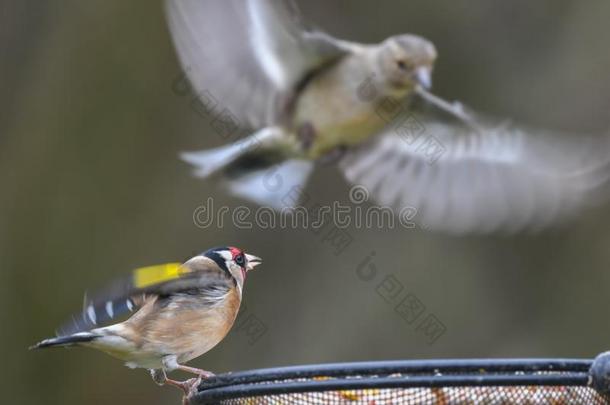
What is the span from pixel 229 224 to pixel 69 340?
3908 mm

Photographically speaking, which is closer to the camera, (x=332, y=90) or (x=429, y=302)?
(x=332, y=90)

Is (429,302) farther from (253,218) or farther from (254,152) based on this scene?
(254,152)

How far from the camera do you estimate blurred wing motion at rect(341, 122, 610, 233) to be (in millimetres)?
5762

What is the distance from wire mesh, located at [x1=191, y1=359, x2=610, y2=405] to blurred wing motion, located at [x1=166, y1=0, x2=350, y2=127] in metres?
2.28

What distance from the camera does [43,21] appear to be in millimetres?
7816

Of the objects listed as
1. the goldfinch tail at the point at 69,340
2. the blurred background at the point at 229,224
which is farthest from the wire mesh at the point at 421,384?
the blurred background at the point at 229,224

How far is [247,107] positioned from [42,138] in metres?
2.64

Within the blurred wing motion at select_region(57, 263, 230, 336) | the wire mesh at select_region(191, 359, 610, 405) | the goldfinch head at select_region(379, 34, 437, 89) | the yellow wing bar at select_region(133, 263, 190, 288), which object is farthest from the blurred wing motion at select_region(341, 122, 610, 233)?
the wire mesh at select_region(191, 359, 610, 405)

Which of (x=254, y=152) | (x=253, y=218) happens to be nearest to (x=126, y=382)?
(x=253, y=218)

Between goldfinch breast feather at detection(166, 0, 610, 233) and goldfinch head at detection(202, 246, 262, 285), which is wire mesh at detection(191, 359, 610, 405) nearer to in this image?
goldfinch head at detection(202, 246, 262, 285)

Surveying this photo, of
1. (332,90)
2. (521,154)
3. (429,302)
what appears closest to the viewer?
(332,90)

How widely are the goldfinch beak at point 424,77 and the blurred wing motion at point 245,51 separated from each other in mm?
448

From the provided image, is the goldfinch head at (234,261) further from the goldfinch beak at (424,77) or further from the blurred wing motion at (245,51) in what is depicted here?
the goldfinch beak at (424,77)

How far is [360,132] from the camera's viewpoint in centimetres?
564
